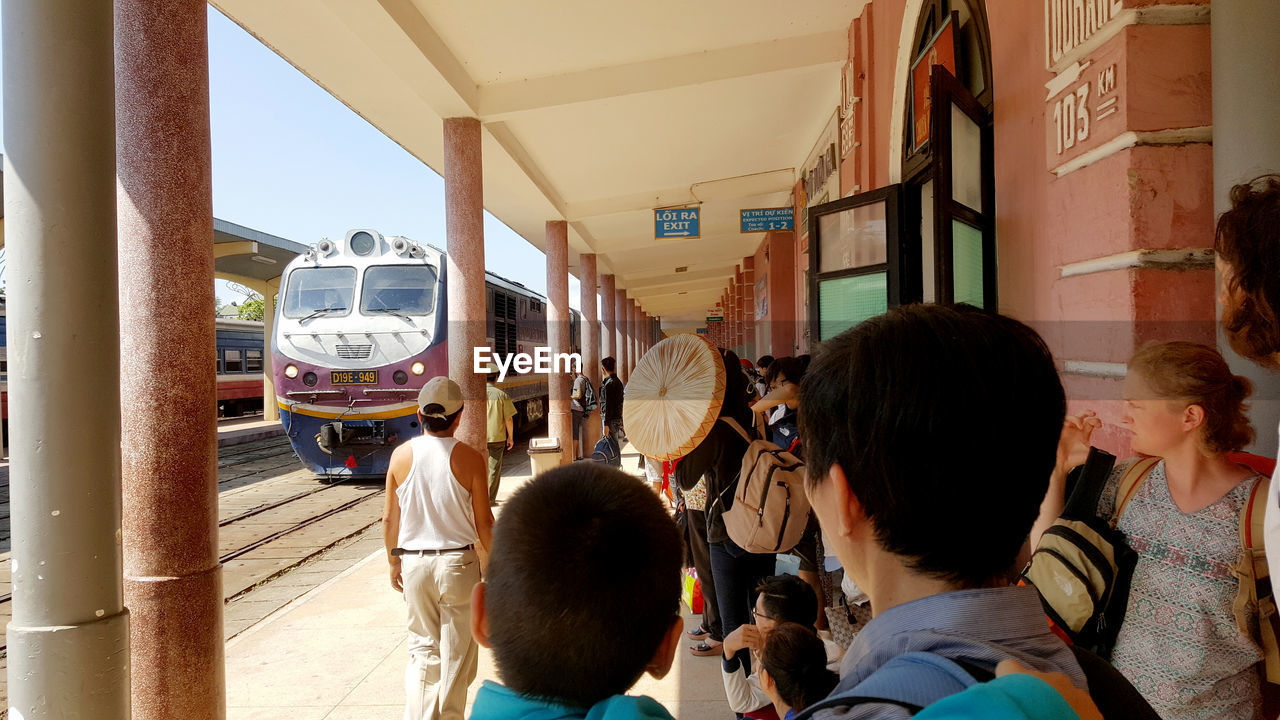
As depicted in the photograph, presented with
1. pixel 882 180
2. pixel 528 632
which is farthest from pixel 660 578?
pixel 882 180

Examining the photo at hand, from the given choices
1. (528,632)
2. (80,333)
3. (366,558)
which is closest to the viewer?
(528,632)

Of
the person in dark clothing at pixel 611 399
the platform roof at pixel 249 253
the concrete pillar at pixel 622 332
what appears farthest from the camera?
the concrete pillar at pixel 622 332

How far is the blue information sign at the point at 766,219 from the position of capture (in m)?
11.5

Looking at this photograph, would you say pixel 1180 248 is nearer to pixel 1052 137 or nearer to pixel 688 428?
pixel 1052 137

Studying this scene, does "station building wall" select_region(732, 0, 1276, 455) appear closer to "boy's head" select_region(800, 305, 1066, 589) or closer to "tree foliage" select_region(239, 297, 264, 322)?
"boy's head" select_region(800, 305, 1066, 589)

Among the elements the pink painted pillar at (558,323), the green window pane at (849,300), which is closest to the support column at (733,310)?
the pink painted pillar at (558,323)

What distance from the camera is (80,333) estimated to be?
84.7 inches

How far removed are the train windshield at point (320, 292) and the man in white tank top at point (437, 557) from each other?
7.58 meters

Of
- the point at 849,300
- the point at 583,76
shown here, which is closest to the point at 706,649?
the point at 849,300

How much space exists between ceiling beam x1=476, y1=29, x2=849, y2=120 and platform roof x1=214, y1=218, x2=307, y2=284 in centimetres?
1241

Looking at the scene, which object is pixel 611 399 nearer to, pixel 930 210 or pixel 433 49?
pixel 433 49

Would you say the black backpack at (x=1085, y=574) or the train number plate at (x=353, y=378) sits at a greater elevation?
the train number plate at (x=353, y=378)

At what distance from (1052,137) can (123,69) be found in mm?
3663

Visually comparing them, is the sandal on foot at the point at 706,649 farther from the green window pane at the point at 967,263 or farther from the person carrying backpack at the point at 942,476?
the person carrying backpack at the point at 942,476
